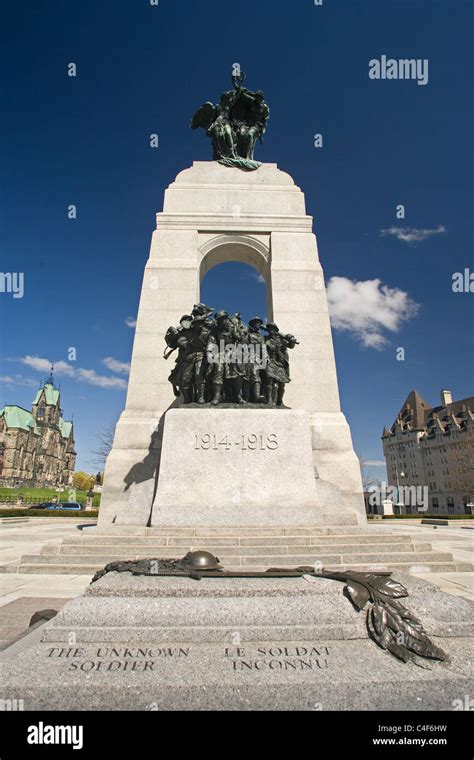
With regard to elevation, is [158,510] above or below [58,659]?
above

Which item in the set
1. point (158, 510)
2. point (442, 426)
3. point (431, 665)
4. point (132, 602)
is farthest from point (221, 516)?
point (442, 426)

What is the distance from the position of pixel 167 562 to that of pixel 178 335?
23.3 feet

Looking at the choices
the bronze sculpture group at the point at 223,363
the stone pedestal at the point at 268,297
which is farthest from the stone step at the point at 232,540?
the bronze sculpture group at the point at 223,363

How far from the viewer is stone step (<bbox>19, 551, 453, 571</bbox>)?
273 inches

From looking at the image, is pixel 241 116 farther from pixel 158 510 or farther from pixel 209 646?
pixel 209 646

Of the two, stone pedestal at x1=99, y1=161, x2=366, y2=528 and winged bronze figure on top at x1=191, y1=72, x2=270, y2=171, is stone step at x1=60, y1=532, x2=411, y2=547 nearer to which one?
stone pedestal at x1=99, y1=161, x2=366, y2=528

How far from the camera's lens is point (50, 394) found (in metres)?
133

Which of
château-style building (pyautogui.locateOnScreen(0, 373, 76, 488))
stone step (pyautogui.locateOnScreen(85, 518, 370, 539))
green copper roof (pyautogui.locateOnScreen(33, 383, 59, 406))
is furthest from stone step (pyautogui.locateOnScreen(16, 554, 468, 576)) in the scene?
green copper roof (pyautogui.locateOnScreen(33, 383, 59, 406))

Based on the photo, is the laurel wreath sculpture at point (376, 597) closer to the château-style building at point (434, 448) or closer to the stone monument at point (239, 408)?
the stone monument at point (239, 408)

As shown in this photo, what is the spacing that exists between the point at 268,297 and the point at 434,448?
79650 mm

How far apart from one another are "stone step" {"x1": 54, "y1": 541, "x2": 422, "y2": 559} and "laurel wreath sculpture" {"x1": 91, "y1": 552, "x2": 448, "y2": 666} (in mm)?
3083

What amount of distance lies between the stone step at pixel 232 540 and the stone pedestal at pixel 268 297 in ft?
6.66

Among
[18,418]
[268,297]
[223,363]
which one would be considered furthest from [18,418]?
[223,363]
